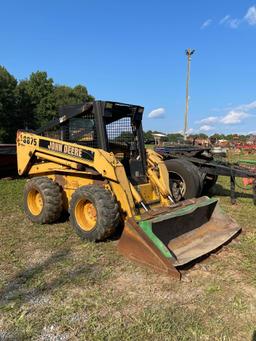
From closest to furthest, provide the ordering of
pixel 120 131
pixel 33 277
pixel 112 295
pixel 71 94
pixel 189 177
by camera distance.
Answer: pixel 112 295 < pixel 33 277 < pixel 120 131 < pixel 189 177 < pixel 71 94

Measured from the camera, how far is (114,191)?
532cm

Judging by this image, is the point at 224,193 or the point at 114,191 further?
the point at 224,193

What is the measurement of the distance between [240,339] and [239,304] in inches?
23.3

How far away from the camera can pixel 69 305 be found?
3588 millimetres

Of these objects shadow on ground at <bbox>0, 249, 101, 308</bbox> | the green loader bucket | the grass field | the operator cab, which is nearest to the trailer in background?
the operator cab

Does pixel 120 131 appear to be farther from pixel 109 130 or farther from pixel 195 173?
pixel 195 173

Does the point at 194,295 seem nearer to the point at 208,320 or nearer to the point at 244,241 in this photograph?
the point at 208,320

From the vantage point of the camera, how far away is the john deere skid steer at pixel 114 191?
15.1 ft

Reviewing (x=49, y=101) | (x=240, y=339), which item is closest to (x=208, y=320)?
(x=240, y=339)

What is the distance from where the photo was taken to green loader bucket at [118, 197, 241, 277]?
425 centimetres

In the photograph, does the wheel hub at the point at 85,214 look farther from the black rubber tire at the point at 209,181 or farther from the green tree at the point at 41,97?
the green tree at the point at 41,97

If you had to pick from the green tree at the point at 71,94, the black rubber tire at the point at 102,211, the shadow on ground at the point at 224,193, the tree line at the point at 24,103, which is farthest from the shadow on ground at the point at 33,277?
the green tree at the point at 71,94

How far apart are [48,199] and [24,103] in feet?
123

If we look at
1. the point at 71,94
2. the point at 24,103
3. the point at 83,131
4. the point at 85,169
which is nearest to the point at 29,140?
the point at 83,131
